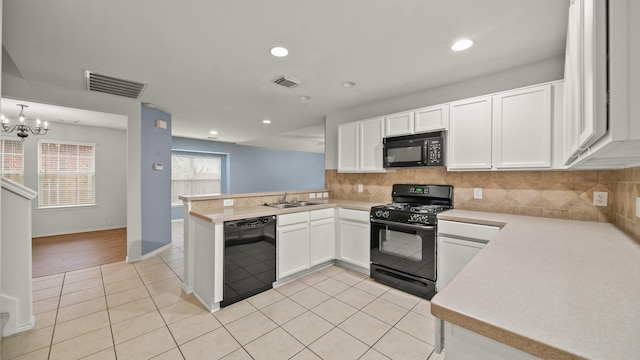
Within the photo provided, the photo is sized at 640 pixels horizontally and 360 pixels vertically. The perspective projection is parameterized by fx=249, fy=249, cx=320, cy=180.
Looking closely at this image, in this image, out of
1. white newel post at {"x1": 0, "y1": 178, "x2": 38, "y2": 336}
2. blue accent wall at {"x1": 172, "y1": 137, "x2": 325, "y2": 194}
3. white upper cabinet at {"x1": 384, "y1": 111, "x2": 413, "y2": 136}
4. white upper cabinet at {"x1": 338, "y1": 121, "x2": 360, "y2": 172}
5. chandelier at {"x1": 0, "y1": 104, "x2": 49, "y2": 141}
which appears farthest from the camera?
blue accent wall at {"x1": 172, "y1": 137, "x2": 325, "y2": 194}

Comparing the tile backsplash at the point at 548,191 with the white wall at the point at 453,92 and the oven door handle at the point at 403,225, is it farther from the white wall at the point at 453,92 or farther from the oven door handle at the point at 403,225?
the white wall at the point at 453,92

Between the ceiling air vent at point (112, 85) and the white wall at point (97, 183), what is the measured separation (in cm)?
360

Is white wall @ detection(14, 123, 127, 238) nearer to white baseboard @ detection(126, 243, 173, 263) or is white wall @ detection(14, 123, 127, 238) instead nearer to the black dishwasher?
white baseboard @ detection(126, 243, 173, 263)

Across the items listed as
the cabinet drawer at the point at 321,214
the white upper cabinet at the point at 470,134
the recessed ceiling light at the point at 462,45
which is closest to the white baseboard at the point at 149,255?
the cabinet drawer at the point at 321,214

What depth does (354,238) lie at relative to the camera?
3.28m

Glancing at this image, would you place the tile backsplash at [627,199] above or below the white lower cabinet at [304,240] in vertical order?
above

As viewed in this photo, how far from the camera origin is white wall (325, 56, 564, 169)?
2.41m

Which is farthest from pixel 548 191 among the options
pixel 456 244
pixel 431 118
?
pixel 431 118

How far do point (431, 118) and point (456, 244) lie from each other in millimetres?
1397

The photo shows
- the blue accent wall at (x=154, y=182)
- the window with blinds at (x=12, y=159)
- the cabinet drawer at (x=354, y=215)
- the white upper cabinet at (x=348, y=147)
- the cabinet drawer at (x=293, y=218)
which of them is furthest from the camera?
the window with blinds at (x=12, y=159)

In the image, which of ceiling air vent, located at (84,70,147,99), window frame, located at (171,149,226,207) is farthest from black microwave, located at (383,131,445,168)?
window frame, located at (171,149,226,207)

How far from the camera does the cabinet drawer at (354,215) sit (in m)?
3.14

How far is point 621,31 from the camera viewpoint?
24.4 inches

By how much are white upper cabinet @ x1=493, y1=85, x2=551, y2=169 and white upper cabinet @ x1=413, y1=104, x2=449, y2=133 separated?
455 mm
